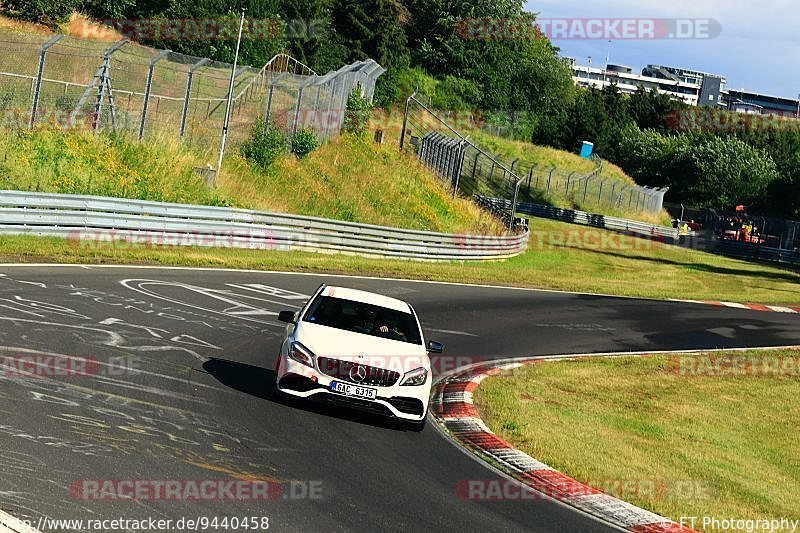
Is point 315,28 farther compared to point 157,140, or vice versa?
point 315,28

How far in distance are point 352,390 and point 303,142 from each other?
27.7 meters

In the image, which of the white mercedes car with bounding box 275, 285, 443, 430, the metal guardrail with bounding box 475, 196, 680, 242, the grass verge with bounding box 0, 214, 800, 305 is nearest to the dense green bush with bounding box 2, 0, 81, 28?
the grass verge with bounding box 0, 214, 800, 305

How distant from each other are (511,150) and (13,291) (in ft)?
235

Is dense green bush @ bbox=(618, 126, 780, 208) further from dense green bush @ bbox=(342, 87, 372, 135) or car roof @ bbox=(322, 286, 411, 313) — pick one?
car roof @ bbox=(322, 286, 411, 313)

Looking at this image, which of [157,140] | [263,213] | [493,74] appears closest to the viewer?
[263,213]

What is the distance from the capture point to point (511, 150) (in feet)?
280

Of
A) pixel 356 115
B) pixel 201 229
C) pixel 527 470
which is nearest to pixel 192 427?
pixel 527 470

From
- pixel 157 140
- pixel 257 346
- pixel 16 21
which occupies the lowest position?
pixel 257 346

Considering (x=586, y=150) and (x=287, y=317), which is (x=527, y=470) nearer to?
(x=287, y=317)

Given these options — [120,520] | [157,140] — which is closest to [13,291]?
[120,520]

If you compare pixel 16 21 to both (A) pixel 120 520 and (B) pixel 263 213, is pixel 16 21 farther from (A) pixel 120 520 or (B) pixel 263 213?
(A) pixel 120 520

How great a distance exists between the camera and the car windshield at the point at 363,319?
12.4 m

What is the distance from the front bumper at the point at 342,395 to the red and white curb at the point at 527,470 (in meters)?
0.83

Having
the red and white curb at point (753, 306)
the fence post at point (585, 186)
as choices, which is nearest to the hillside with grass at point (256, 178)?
the red and white curb at point (753, 306)
